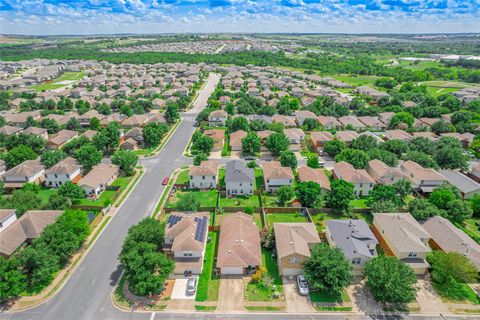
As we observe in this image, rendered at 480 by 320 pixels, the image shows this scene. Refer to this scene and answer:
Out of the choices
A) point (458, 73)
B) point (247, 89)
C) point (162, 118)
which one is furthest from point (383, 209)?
point (458, 73)

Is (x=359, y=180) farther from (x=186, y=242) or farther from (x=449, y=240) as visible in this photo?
(x=186, y=242)

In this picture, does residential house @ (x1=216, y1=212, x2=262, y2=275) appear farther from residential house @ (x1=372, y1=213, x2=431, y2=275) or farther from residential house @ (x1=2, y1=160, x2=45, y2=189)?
residential house @ (x1=2, y1=160, x2=45, y2=189)

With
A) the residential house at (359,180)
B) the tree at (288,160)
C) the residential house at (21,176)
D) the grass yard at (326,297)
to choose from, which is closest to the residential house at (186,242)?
the grass yard at (326,297)

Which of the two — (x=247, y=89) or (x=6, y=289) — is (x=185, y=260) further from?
(x=247, y=89)

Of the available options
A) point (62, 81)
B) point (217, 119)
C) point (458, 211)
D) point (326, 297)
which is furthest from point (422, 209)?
point (62, 81)

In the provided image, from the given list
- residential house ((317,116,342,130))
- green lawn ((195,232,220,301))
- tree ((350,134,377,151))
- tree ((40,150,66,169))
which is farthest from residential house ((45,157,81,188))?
residential house ((317,116,342,130))

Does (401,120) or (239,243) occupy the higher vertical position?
(401,120)
